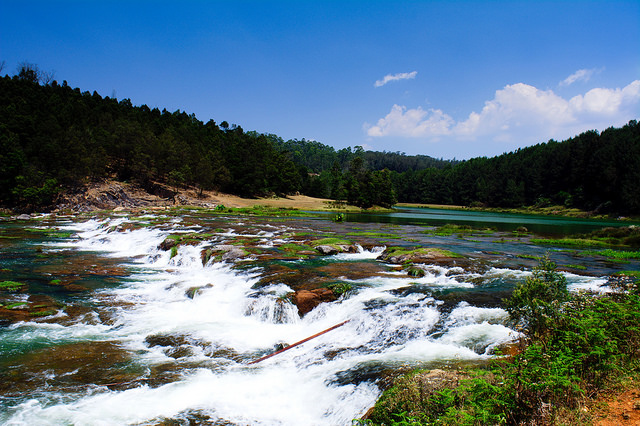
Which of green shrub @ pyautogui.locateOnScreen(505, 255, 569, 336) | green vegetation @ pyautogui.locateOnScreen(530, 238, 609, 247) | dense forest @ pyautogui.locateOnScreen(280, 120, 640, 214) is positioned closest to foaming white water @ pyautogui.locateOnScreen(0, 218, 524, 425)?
green shrub @ pyautogui.locateOnScreen(505, 255, 569, 336)

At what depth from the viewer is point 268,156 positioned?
101375 millimetres

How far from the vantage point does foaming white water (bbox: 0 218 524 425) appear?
6.52 metres

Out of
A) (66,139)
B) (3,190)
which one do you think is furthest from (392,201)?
(3,190)

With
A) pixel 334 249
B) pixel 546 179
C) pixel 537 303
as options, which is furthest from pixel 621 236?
pixel 546 179

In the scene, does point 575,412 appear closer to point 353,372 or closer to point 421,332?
point 353,372

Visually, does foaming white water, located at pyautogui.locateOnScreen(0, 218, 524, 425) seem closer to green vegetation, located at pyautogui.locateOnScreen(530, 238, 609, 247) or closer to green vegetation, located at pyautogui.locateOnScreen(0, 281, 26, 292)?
green vegetation, located at pyautogui.locateOnScreen(0, 281, 26, 292)

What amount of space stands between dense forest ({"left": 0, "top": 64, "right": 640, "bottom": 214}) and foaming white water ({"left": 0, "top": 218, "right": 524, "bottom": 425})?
50.0 m

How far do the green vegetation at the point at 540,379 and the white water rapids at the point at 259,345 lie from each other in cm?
→ 133

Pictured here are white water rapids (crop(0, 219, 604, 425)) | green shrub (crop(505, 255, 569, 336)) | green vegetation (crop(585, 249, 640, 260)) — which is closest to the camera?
white water rapids (crop(0, 219, 604, 425))

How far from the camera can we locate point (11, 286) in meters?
13.9

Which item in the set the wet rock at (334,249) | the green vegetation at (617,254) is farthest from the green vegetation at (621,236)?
the wet rock at (334,249)

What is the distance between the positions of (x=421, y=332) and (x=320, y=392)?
3.55m

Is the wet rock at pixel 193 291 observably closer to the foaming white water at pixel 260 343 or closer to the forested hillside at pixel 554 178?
the foaming white water at pixel 260 343

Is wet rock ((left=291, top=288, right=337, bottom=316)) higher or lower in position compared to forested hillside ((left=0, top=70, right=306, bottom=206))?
lower
